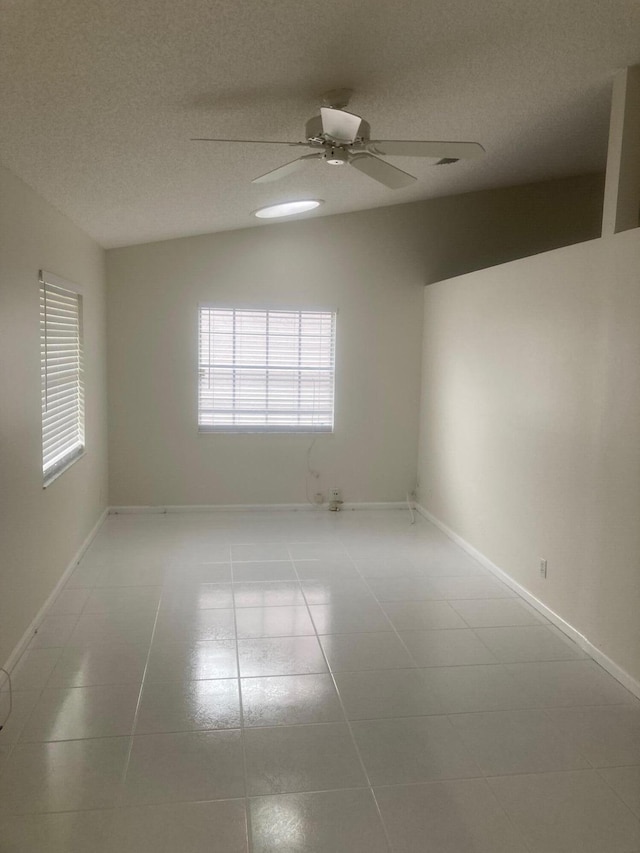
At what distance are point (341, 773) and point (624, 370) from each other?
6.80 ft

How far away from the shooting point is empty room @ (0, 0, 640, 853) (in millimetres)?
2215

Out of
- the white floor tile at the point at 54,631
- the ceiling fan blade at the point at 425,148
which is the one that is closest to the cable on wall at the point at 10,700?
the white floor tile at the point at 54,631

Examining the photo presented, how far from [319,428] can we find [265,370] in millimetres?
706

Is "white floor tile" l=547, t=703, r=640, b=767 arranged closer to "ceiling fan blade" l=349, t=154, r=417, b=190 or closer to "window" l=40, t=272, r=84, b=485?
"ceiling fan blade" l=349, t=154, r=417, b=190

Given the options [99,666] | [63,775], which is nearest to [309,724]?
[63,775]

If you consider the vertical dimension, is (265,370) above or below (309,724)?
above

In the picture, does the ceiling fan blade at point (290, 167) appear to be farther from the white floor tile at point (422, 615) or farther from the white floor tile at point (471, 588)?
the white floor tile at point (471, 588)

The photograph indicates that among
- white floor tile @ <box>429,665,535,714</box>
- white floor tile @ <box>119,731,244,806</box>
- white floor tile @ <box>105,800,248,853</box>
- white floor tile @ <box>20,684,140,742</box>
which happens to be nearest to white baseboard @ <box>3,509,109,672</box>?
white floor tile @ <box>20,684,140,742</box>

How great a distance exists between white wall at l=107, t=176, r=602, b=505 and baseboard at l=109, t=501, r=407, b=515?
0.17ft

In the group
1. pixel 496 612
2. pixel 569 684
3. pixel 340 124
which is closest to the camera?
pixel 340 124

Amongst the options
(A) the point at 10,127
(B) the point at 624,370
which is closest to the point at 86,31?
(A) the point at 10,127

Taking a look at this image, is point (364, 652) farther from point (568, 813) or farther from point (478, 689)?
point (568, 813)

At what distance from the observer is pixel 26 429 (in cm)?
326

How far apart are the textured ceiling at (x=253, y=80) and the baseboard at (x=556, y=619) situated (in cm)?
268
